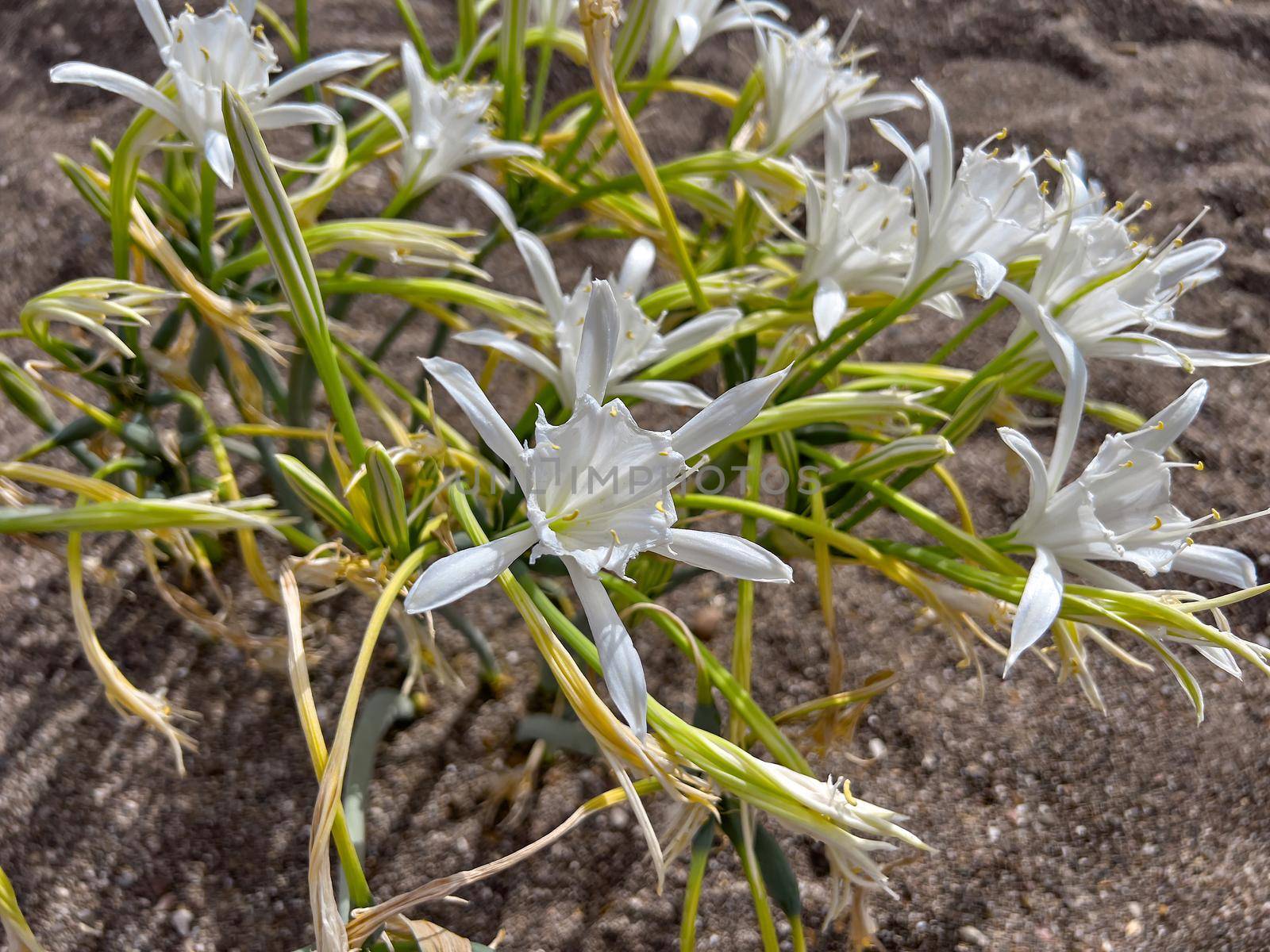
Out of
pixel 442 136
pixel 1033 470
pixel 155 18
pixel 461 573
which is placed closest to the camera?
pixel 461 573

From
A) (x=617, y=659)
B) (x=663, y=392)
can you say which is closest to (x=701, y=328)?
(x=663, y=392)

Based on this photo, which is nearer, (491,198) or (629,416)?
(629,416)

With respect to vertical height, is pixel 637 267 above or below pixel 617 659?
above

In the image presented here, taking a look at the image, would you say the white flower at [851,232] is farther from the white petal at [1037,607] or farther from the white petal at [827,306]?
the white petal at [1037,607]

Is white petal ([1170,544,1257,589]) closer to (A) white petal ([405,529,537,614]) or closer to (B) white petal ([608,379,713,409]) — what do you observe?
(B) white petal ([608,379,713,409])

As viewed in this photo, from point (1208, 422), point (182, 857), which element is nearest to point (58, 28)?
point (182, 857)

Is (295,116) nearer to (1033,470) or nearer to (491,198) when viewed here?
(491,198)
